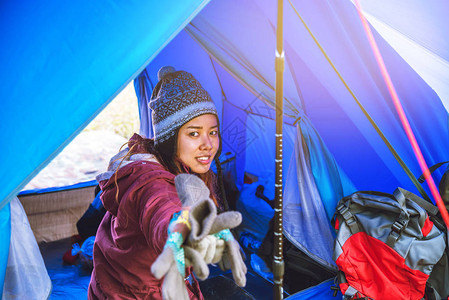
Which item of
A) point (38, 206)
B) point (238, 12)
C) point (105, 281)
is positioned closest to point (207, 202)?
point (105, 281)

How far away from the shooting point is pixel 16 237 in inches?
61.6

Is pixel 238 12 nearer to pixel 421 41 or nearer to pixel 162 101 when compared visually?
pixel 162 101

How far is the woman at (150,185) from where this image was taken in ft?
2.67

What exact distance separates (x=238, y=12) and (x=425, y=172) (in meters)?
1.14

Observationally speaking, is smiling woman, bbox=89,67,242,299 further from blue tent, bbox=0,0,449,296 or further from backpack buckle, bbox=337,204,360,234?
backpack buckle, bbox=337,204,360,234

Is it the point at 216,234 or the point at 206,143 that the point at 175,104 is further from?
the point at 216,234

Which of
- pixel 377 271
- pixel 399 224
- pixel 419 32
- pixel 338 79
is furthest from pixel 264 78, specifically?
pixel 377 271

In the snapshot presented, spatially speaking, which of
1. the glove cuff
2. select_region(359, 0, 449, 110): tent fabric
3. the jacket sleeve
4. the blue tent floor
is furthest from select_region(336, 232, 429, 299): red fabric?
the glove cuff

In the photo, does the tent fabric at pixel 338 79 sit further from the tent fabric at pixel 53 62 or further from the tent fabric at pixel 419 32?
the tent fabric at pixel 53 62

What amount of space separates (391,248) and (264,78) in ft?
3.19

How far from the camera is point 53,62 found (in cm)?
78

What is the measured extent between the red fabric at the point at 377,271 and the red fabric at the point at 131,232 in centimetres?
78

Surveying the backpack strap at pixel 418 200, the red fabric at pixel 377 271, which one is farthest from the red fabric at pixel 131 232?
the backpack strap at pixel 418 200

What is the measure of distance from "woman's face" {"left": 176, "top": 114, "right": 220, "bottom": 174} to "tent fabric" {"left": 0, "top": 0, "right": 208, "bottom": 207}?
557 mm
